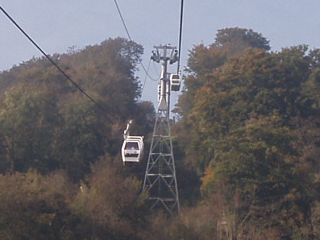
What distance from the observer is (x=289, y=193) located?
33.6 meters

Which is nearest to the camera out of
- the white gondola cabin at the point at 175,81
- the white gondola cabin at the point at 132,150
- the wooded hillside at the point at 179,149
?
the wooded hillside at the point at 179,149

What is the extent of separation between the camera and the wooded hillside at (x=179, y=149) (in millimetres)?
30406

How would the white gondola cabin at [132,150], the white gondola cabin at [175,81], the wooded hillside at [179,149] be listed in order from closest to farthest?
the wooded hillside at [179,149] → the white gondola cabin at [132,150] → the white gondola cabin at [175,81]

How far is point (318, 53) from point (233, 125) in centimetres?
900

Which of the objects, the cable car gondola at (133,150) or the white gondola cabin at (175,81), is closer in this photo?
the cable car gondola at (133,150)

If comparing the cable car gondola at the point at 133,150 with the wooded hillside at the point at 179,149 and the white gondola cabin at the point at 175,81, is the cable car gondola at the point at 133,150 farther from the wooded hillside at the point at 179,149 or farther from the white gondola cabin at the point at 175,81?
the white gondola cabin at the point at 175,81

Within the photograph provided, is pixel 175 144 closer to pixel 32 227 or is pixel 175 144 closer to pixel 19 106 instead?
pixel 19 106

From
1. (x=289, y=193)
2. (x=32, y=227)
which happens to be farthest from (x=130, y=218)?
(x=289, y=193)

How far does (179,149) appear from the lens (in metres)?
48.0

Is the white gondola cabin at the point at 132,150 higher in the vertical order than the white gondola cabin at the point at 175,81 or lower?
lower

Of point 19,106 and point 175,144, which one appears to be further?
point 175,144

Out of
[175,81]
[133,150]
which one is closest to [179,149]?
[175,81]

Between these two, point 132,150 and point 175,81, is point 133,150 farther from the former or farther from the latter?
point 175,81

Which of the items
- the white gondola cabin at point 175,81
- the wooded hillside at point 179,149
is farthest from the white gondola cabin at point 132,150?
the white gondola cabin at point 175,81
